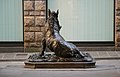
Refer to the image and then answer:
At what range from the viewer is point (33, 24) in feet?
54.1

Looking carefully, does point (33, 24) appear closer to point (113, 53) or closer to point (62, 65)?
point (113, 53)

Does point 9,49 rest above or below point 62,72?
above

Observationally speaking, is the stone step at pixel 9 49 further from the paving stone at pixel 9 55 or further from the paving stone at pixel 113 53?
the paving stone at pixel 113 53

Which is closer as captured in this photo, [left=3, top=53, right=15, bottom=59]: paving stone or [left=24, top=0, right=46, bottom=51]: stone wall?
[left=3, top=53, right=15, bottom=59]: paving stone

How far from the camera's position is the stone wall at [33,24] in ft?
54.0

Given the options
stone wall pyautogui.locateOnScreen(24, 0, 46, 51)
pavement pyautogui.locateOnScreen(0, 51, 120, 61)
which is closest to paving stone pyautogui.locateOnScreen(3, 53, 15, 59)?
pavement pyautogui.locateOnScreen(0, 51, 120, 61)

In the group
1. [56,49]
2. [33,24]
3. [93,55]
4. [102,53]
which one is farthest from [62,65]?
[33,24]

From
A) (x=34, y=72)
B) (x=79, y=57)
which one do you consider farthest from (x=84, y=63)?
(x=34, y=72)

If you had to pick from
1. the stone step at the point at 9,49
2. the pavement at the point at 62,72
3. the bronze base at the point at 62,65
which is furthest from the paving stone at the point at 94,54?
the pavement at the point at 62,72

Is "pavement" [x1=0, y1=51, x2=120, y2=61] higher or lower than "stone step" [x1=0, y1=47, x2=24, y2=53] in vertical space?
lower

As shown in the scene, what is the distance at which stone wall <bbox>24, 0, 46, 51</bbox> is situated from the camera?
54.0 feet

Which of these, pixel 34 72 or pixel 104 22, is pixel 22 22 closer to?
pixel 104 22

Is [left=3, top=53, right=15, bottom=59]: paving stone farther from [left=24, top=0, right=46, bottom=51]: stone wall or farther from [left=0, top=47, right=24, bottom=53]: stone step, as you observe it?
[left=24, top=0, right=46, bottom=51]: stone wall

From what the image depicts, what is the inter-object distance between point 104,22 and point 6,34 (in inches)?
169
